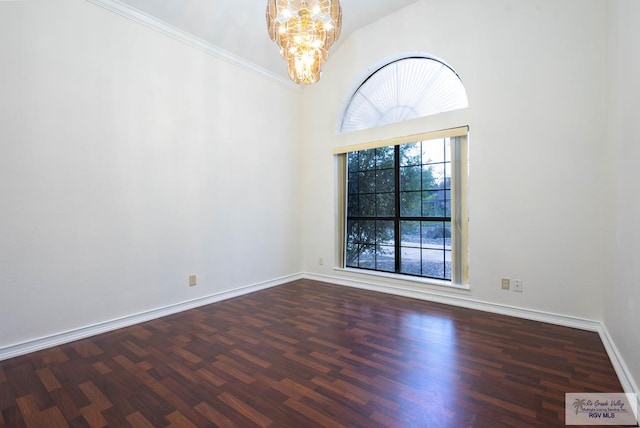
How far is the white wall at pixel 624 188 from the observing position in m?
1.77

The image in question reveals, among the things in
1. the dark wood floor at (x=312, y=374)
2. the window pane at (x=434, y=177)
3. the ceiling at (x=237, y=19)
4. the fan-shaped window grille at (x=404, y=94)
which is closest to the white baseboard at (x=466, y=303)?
the dark wood floor at (x=312, y=374)

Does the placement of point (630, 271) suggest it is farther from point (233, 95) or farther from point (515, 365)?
point (233, 95)

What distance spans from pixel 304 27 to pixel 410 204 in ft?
8.38

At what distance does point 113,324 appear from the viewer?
2842 millimetres

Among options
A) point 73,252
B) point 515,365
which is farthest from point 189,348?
point 515,365

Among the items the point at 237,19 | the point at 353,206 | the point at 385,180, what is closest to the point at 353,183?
the point at 353,206

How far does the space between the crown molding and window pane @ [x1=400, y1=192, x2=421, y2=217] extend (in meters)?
2.52

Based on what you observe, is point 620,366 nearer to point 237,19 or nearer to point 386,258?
point 386,258

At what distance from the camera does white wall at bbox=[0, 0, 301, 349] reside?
237 cm

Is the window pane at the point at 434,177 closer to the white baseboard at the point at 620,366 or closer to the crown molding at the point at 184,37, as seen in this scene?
the white baseboard at the point at 620,366

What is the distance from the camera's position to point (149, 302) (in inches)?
123

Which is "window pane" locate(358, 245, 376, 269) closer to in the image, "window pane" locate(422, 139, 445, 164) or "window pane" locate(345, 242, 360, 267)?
"window pane" locate(345, 242, 360, 267)

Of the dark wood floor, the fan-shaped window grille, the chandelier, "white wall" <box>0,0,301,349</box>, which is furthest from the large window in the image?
the chandelier

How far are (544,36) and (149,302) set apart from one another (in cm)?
475
